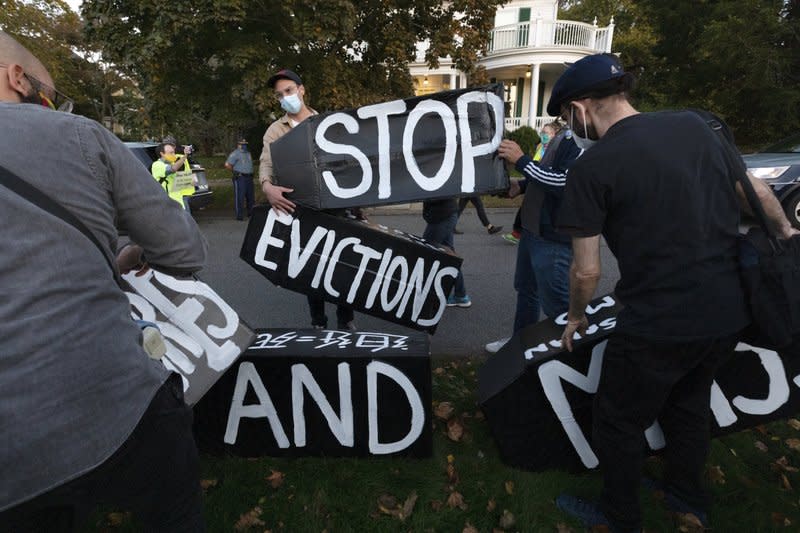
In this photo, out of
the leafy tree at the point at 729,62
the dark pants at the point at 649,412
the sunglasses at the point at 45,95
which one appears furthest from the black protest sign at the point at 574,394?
the leafy tree at the point at 729,62

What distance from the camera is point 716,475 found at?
254cm

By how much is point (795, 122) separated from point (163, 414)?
21.3 meters

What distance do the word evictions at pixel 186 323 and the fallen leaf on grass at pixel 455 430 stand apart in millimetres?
1391

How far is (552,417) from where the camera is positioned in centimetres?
246

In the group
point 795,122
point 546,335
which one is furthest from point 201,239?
point 795,122

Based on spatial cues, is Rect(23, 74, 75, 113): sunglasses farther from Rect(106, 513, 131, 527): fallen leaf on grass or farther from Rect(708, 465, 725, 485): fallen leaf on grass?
Rect(708, 465, 725, 485): fallen leaf on grass

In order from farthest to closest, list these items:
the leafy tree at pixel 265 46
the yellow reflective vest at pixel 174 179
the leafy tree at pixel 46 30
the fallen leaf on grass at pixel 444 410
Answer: the leafy tree at pixel 46 30 < the leafy tree at pixel 265 46 < the yellow reflective vest at pixel 174 179 < the fallen leaf on grass at pixel 444 410

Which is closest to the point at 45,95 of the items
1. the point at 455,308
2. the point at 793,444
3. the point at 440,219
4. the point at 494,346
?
the point at 440,219

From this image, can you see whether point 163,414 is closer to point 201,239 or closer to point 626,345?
point 201,239

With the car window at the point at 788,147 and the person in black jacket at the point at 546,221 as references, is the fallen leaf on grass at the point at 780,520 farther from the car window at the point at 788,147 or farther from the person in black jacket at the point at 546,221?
the car window at the point at 788,147

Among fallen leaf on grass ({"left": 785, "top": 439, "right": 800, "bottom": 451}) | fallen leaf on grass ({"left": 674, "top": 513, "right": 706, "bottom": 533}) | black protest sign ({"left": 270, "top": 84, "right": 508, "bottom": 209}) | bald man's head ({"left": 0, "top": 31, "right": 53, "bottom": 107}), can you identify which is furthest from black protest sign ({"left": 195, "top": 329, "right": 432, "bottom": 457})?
fallen leaf on grass ({"left": 785, "top": 439, "right": 800, "bottom": 451})

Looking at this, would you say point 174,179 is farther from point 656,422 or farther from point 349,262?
point 656,422

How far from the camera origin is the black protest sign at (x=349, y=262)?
3418 mm

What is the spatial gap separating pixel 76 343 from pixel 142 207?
1.29ft
